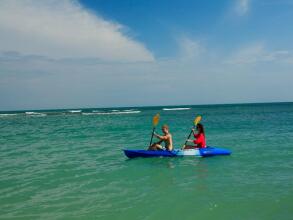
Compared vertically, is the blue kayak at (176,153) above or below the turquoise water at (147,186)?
above

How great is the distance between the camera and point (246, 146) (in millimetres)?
19578

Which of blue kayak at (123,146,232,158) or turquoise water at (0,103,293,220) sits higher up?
blue kayak at (123,146,232,158)

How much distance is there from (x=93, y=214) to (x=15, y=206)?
87.3 inches

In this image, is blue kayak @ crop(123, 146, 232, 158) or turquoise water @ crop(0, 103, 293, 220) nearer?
turquoise water @ crop(0, 103, 293, 220)

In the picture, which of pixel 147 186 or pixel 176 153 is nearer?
pixel 147 186

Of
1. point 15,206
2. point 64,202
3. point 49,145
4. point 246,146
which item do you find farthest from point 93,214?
point 49,145

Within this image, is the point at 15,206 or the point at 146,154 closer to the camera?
the point at 15,206

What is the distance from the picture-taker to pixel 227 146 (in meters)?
20.3

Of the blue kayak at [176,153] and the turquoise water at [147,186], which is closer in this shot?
the turquoise water at [147,186]

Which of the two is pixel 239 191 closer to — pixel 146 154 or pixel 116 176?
pixel 116 176

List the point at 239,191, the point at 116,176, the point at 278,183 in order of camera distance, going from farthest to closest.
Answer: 1. the point at 116,176
2. the point at 278,183
3. the point at 239,191

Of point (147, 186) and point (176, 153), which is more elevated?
point (176, 153)

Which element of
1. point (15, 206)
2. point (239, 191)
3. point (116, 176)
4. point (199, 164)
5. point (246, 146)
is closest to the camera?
point (15, 206)

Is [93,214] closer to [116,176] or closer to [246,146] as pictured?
[116,176]
